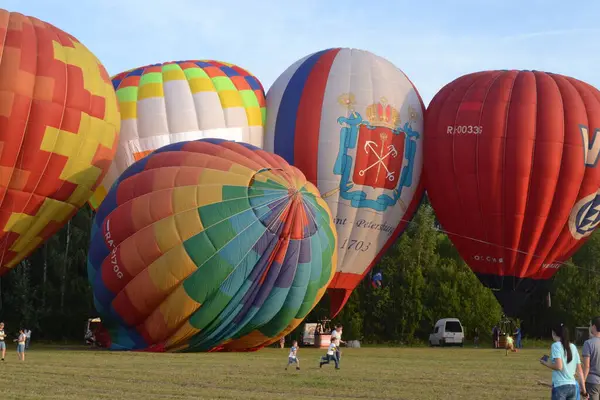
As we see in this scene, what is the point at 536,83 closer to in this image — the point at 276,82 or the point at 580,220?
the point at 580,220

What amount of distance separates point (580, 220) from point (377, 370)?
405 inches

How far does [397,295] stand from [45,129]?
706 inches

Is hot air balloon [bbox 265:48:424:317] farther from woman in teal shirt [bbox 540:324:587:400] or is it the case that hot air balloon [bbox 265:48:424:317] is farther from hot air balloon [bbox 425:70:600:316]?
woman in teal shirt [bbox 540:324:587:400]

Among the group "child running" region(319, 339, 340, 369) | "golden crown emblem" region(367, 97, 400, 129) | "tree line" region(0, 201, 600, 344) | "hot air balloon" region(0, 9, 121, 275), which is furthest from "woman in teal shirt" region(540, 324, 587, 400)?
"tree line" region(0, 201, 600, 344)

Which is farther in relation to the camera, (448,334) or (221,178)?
(448,334)

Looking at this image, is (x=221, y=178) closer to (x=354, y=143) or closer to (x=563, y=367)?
(x=354, y=143)

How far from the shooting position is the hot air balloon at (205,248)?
20.0m

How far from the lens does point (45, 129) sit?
893 inches

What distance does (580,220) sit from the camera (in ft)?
84.0

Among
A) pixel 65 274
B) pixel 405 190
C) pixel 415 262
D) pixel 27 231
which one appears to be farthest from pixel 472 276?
pixel 27 231

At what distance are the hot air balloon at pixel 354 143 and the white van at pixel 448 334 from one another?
7773 mm

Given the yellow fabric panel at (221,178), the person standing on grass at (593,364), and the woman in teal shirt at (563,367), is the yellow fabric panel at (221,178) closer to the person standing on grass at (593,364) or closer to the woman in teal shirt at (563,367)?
the person standing on grass at (593,364)

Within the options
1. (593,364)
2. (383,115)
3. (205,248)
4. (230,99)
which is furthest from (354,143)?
(593,364)

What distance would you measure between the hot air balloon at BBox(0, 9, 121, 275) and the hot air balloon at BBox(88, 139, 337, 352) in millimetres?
2440
